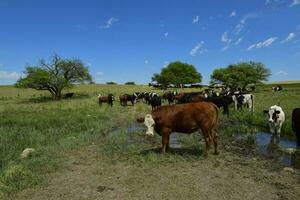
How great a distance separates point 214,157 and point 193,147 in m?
1.66

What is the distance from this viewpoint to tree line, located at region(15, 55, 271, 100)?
164 ft

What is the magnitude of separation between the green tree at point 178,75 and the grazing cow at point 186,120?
7988cm

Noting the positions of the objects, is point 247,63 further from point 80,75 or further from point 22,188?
point 22,188

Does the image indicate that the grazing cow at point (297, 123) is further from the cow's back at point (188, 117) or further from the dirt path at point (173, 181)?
the cow's back at point (188, 117)

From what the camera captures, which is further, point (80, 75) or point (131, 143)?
point (80, 75)

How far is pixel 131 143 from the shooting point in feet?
41.7

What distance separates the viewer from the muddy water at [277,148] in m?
9.88

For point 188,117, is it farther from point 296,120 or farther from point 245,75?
point 245,75

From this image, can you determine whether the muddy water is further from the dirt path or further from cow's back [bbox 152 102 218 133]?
cow's back [bbox 152 102 218 133]

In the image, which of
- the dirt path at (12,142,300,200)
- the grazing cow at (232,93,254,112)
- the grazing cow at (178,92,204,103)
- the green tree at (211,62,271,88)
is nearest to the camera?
the dirt path at (12,142,300,200)

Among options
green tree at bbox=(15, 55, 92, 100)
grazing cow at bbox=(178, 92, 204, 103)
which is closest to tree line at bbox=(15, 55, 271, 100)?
green tree at bbox=(15, 55, 92, 100)

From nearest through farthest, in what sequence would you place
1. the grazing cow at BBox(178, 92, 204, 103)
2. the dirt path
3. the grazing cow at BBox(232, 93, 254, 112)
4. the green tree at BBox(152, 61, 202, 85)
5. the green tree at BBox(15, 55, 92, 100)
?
1. the dirt path
2. the grazing cow at BBox(232, 93, 254, 112)
3. the grazing cow at BBox(178, 92, 204, 103)
4. the green tree at BBox(15, 55, 92, 100)
5. the green tree at BBox(152, 61, 202, 85)

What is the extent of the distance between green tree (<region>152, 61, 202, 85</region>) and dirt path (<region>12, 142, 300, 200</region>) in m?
81.6

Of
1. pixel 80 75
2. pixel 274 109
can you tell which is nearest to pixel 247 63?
pixel 80 75
